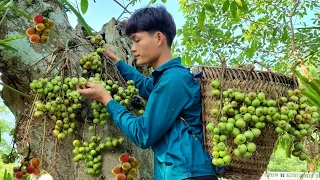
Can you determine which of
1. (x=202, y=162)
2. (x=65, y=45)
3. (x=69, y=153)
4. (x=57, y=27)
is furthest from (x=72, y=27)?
(x=202, y=162)

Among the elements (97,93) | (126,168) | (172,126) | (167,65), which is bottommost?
(126,168)

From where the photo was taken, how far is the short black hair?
4.80 feet

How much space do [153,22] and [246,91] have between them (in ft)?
1.51

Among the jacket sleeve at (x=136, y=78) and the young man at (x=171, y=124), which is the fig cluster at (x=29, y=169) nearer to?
the young man at (x=171, y=124)

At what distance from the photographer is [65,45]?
1.50 meters

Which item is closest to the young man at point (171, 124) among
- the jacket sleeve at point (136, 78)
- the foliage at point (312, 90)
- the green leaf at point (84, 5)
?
the jacket sleeve at point (136, 78)

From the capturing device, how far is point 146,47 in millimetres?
1431

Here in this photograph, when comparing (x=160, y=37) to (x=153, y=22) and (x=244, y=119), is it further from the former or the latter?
(x=244, y=119)

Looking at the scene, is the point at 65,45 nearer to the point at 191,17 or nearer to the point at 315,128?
the point at 315,128

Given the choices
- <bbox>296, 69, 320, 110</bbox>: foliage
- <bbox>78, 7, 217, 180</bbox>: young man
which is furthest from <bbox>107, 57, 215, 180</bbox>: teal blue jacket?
<bbox>296, 69, 320, 110</bbox>: foliage

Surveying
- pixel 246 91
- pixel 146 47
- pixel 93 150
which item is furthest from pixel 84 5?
pixel 246 91

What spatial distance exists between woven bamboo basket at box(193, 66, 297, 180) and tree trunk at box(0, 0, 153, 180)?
33 cm

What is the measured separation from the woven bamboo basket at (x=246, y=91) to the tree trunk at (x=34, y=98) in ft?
1.10

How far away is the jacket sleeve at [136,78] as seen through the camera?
1.59m
